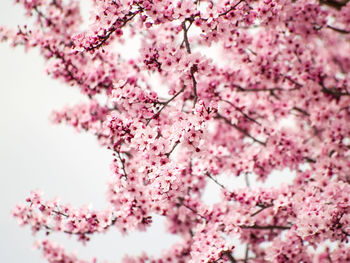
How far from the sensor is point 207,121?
155 inches

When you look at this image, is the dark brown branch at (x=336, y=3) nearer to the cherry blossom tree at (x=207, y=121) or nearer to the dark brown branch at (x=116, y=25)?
the cherry blossom tree at (x=207, y=121)

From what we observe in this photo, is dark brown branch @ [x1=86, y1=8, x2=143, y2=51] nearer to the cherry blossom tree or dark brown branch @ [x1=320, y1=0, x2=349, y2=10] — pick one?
the cherry blossom tree

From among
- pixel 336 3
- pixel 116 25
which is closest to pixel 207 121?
pixel 116 25

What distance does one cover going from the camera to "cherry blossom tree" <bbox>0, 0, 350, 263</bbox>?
171 inches

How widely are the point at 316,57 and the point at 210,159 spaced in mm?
3870

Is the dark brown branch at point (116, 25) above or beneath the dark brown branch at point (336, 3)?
beneath

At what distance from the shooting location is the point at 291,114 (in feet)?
26.3

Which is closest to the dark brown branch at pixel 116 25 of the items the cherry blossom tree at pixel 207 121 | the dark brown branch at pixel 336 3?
the cherry blossom tree at pixel 207 121

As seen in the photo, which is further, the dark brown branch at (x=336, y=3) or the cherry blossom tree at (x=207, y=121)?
the dark brown branch at (x=336, y=3)

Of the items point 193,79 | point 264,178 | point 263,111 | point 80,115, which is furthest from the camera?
point 263,111

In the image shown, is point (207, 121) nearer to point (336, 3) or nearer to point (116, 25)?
point (116, 25)

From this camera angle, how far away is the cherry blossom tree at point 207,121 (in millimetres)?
4348

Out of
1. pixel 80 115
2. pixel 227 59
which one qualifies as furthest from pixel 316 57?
pixel 80 115

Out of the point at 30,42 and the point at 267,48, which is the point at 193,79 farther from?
the point at 30,42
